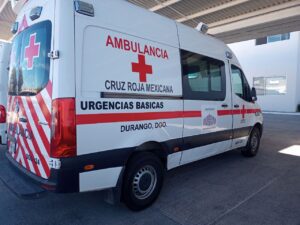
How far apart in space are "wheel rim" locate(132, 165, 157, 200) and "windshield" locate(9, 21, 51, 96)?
1.62 m

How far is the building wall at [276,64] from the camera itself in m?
18.8

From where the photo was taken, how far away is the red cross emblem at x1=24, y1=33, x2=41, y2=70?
298 centimetres

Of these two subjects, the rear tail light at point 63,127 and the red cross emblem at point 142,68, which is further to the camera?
the red cross emblem at point 142,68

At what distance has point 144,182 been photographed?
352 cm

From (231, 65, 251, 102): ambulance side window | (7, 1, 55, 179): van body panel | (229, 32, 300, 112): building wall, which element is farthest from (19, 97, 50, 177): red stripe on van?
(229, 32, 300, 112): building wall

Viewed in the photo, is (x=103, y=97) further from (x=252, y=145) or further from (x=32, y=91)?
(x=252, y=145)

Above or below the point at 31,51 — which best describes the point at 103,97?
below

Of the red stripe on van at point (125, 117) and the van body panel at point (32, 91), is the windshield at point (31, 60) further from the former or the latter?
the red stripe on van at point (125, 117)

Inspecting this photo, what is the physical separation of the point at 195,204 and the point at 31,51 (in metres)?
2.92

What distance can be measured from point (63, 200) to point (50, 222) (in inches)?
24.6

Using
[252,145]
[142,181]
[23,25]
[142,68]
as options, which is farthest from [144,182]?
[252,145]

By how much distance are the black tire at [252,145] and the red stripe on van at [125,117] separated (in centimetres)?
275

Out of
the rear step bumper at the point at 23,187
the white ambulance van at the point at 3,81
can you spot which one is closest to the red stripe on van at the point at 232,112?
the rear step bumper at the point at 23,187

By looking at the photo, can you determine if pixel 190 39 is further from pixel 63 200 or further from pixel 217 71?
pixel 63 200
